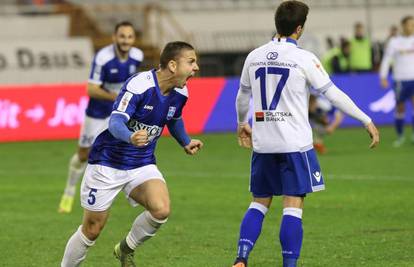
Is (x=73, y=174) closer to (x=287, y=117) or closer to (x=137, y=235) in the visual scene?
(x=137, y=235)

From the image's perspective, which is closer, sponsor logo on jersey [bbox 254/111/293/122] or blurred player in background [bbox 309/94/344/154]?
sponsor logo on jersey [bbox 254/111/293/122]

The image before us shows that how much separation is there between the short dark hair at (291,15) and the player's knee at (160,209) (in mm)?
1673

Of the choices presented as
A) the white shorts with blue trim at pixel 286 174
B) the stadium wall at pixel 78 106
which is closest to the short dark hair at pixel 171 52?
the white shorts with blue trim at pixel 286 174

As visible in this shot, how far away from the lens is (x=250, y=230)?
9109 millimetres

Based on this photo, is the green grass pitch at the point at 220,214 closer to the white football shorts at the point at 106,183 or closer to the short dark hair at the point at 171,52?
the white football shorts at the point at 106,183

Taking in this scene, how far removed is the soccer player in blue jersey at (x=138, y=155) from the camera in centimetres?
883

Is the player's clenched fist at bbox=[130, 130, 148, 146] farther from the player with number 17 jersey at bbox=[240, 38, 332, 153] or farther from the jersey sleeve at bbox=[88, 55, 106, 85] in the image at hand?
the jersey sleeve at bbox=[88, 55, 106, 85]

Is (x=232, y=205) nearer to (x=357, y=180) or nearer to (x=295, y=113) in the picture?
(x=357, y=180)

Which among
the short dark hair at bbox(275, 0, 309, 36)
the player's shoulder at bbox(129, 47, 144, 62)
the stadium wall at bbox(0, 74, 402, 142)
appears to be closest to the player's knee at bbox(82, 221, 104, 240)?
the short dark hair at bbox(275, 0, 309, 36)

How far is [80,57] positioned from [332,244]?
20406 millimetres

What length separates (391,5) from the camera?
121 ft

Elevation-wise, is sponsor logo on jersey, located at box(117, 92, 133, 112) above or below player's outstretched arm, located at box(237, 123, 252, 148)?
above

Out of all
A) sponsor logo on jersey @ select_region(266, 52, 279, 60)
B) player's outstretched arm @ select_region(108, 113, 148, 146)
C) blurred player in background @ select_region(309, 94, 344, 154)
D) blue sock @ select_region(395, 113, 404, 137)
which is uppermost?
sponsor logo on jersey @ select_region(266, 52, 279, 60)

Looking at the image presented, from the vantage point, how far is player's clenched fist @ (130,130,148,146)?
820 cm
